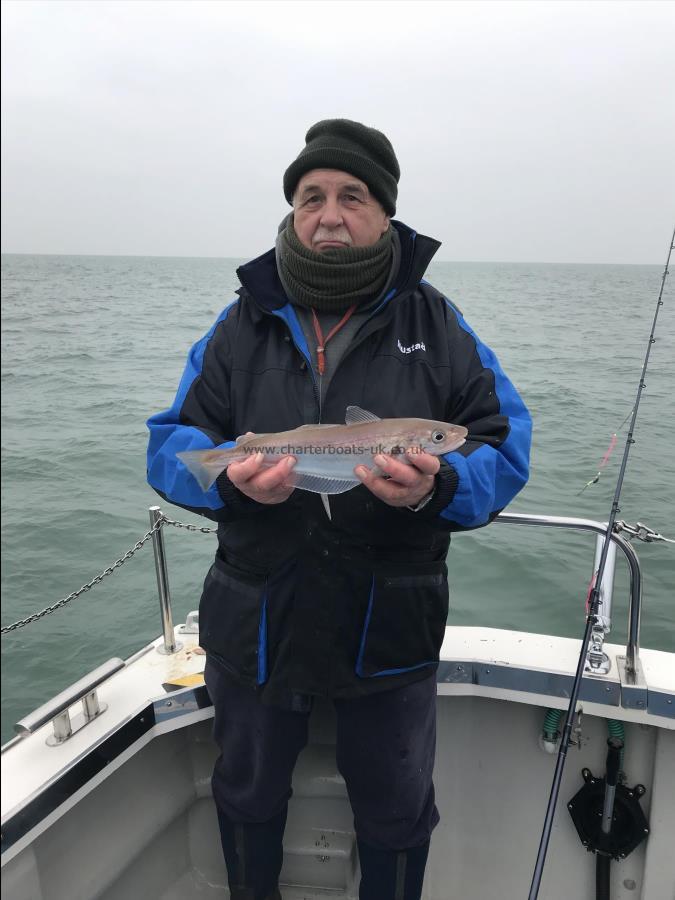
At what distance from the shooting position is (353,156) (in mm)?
2469

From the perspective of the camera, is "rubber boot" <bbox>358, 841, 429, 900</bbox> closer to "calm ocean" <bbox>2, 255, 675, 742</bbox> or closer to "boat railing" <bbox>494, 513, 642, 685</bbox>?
"boat railing" <bbox>494, 513, 642, 685</bbox>

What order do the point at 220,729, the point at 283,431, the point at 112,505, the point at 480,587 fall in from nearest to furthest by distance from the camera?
the point at 283,431 → the point at 220,729 → the point at 480,587 → the point at 112,505

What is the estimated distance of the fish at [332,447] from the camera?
7.16 feet

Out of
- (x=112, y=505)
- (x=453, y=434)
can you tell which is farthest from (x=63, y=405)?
(x=453, y=434)

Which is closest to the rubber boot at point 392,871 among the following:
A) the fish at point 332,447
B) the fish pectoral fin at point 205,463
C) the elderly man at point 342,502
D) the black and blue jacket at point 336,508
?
the elderly man at point 342,502

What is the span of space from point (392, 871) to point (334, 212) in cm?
255

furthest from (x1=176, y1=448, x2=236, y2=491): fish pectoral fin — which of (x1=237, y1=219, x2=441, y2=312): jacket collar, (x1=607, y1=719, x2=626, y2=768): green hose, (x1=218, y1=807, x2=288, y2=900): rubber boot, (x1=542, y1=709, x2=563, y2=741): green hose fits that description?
(x1=607, y1=719, x2=626, y2=768): green hose

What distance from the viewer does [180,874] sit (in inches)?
122

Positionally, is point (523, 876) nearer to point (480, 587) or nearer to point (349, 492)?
point (349, 492)

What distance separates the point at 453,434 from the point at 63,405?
14701 millimetres

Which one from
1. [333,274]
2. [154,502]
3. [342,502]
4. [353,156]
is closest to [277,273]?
[333,274]

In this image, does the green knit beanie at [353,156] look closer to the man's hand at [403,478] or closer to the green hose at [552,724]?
the man's hand at [403,478]

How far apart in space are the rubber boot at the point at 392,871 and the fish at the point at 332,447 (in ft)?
4.65

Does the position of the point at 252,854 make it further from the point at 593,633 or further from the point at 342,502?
the point at 593,633
